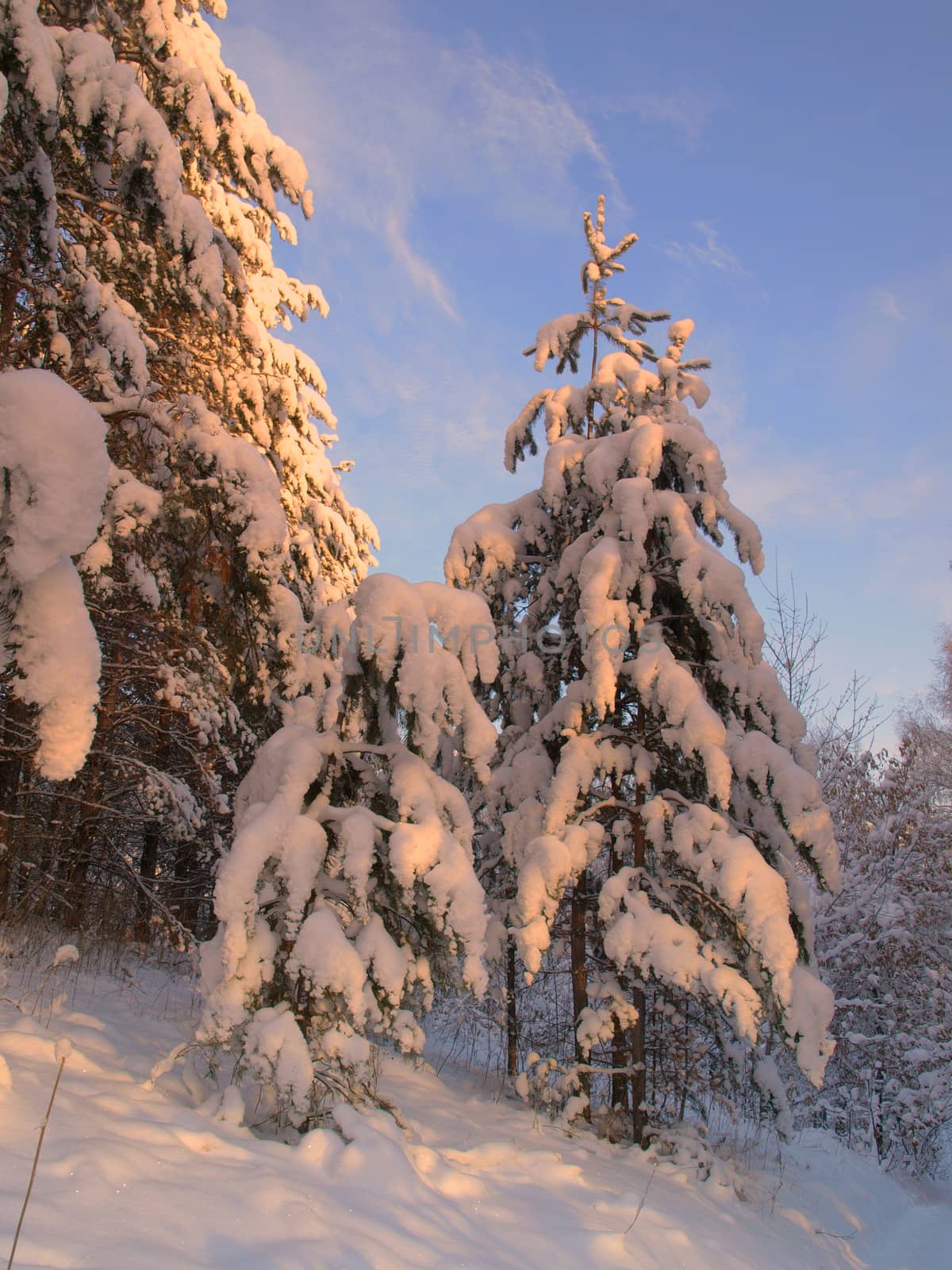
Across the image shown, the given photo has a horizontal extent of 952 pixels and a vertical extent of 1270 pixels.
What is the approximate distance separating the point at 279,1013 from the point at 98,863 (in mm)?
5997

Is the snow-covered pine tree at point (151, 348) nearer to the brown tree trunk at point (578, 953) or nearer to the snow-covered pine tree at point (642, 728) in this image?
the snow-covered pine tree at point (642, 728)

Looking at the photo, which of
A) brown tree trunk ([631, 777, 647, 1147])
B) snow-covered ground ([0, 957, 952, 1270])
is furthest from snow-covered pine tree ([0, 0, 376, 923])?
brown tree trunk ([631, 777, 647, 1147])

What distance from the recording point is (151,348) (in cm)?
762

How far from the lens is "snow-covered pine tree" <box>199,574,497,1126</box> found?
388cm

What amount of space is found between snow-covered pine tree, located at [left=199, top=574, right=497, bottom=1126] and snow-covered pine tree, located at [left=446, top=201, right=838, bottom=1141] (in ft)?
5.62

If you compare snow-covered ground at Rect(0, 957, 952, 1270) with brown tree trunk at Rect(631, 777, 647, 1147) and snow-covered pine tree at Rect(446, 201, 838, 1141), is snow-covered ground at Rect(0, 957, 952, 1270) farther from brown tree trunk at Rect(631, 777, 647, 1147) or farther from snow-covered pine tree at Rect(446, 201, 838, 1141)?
snow-covered pine tree at Rect(446, 201, 838, 1141)

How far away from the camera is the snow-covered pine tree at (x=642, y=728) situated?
19.6 ft

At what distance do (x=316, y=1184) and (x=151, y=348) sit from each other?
7.18 metres

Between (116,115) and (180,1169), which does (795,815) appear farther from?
(116,115)

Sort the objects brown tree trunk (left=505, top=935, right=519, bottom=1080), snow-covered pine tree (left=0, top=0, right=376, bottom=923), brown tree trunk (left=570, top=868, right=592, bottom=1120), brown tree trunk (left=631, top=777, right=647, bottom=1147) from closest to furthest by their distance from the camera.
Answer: snow-covered pine tree (left=0, top=0, right=376, bottom=923) < brown tree trunk (left=631, top=777, right=647, bottom=1147) < brown tree trunk (left=570, top=868, right=592, bottom=1120) < brown tree trunk (left=505, top=935, right=519, bottom=1080)

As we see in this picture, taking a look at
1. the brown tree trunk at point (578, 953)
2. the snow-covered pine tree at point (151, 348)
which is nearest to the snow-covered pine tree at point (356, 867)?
the snow-covered pine tree at point (151, 348)

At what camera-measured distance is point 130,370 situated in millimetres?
6305

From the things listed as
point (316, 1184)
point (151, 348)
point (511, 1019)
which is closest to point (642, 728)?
point (511, 1019)

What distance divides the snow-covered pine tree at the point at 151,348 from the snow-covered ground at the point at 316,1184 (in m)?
2.06
